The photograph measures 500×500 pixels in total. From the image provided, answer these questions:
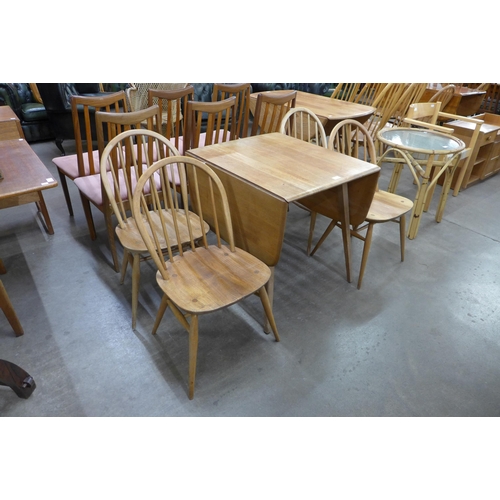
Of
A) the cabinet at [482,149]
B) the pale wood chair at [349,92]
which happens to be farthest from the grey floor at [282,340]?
the pale wood chair at [349,92]

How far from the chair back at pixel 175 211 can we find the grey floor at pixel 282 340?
0.46m

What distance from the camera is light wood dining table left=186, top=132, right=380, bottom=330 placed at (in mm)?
1563

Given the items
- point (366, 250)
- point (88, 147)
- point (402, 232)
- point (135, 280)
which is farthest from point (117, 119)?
point (402, 232)

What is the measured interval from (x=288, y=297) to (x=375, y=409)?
75 cm

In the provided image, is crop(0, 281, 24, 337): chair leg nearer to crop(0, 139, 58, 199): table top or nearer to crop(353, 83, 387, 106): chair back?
crop(0, 139, 58, 199): table top

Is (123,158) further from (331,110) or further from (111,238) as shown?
(331,110)

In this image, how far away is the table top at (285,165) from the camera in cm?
158

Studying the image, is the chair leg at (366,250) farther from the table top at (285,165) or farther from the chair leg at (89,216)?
the chair leg at (89,216)

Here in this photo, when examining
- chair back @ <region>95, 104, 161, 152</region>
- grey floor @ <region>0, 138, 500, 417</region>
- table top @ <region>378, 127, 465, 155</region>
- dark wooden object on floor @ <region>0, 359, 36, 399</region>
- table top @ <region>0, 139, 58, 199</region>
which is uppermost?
chair back @ <region>95, 104, 161, 152</region>

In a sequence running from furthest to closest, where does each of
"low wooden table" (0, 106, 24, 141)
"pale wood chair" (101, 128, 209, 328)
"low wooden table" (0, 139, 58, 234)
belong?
"low wooden table" (0, 106, 24, 141), "pale wood chair" (101, 128, 209, 328), "low wooden table" (0, 139, 58, 234)

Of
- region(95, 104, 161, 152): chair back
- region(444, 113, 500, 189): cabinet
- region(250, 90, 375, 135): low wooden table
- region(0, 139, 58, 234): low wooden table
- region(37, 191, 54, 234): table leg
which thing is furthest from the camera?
region(444, 113, 500, 189): cabinet

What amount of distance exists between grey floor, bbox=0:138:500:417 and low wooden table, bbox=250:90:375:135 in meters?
1.02

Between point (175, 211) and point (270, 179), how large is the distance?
1.66 feet

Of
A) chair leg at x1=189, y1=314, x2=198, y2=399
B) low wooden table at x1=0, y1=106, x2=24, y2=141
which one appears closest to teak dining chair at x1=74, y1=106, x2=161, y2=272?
low wooden table at x1=0, y1=106, x2=24, y2=141
